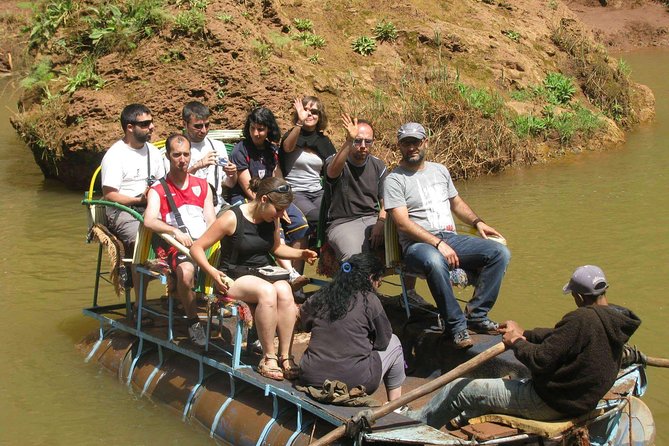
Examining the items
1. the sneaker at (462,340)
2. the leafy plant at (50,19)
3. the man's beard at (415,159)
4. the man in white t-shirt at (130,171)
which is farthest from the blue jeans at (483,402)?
the leafy plant at (50,19)

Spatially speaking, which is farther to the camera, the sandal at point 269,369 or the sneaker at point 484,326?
the sneaker at point 484,326

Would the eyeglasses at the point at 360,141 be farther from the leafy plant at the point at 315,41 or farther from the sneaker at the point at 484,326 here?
the leafy plant at the point at 315,41

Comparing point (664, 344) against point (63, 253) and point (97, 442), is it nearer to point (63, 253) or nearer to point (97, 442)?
point (97, 442)

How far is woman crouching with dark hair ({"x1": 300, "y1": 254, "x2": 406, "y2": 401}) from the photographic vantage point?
6.94 m

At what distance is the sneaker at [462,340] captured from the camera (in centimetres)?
791

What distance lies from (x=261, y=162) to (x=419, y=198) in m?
1.94

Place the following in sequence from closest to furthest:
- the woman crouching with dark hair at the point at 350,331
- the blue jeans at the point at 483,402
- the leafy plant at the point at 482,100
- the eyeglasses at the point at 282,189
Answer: the blue jeans at the point at 483,402, the woman crouching with dark hair at the point at 350,331, the eyeglasses at the point at 282,189, the leafy plant at the point at 482,100

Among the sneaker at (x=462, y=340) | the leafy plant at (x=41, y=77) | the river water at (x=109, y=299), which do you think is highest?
the leafy plant at (x=41, y=77)

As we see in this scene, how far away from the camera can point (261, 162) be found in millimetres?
9773

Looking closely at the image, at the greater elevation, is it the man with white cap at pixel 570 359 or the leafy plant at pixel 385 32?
the leafy plant at pixel 385 32

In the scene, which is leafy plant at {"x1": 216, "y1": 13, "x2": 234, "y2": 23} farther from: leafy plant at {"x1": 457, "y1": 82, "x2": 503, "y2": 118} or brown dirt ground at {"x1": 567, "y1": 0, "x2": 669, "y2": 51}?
brown dirt ground at {"x1": 567, "y1": 0, "x2": 669, "y2": 51}

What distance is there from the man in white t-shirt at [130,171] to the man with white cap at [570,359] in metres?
4.13

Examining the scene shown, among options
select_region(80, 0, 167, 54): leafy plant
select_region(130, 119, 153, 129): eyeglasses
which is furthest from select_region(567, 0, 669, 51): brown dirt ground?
select_region(130, 119, 153, 129): eyeglasses

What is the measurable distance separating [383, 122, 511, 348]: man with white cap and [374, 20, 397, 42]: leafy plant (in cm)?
1057
